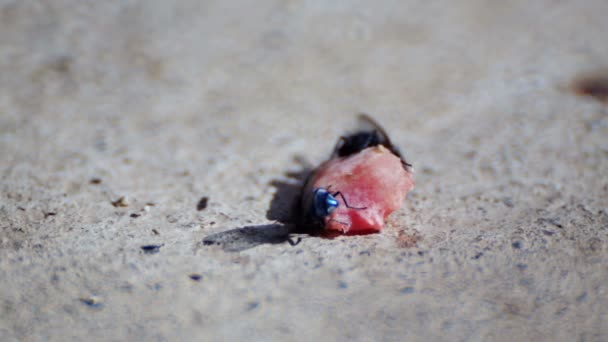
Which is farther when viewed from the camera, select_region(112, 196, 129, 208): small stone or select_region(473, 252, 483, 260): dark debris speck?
select_region(112, 196, 129, 208): small stone

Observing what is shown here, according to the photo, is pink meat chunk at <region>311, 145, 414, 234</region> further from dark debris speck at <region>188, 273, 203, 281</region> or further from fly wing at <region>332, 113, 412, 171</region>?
dark debris speck at <region>188, 273, 203, 281</region>

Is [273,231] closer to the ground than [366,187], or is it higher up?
closer to the ground

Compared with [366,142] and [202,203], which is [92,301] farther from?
[366,142]

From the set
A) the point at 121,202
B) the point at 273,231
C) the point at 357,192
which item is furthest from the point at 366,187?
the point at 121,202

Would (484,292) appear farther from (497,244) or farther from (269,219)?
(269,219)

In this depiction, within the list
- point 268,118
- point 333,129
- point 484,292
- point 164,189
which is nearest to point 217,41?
point 268,118

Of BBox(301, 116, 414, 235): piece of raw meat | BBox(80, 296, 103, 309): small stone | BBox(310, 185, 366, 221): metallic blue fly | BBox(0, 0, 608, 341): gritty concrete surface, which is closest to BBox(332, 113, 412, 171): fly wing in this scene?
BBox(301, 116, 414, 235): piece of raw meat

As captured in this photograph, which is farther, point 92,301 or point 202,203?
point 202,203

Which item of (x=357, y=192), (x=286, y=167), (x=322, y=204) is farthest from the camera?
(x=286, y=167)
